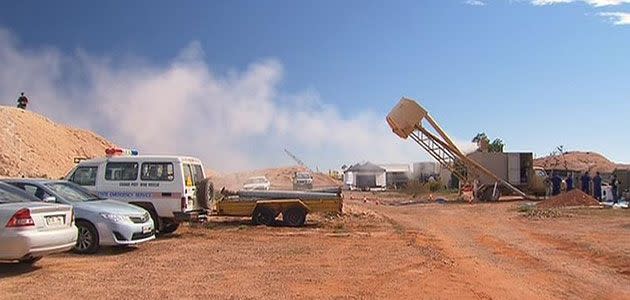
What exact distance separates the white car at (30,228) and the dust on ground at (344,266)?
0.41 meters

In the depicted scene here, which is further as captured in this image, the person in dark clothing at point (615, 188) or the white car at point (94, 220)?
the person in dark clothing at point (615, 188)

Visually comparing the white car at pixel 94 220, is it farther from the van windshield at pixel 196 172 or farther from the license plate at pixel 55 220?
the van windshield at pixel 196 172

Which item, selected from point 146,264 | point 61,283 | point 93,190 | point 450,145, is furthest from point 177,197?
point 450,145

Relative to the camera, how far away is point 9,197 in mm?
10664

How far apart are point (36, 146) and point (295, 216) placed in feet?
105

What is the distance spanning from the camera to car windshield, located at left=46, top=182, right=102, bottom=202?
42.9 ft

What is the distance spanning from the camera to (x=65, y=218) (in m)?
10.8

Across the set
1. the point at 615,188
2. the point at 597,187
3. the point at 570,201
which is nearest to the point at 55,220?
the point at 570,201

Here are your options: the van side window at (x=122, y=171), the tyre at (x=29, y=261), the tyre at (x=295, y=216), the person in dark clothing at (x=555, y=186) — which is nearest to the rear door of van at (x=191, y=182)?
the van side window at (x=122, y=171)

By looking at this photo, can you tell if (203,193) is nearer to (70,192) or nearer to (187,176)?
(187,176)

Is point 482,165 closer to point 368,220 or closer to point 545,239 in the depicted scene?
point 368,220

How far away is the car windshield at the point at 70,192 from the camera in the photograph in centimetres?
1307

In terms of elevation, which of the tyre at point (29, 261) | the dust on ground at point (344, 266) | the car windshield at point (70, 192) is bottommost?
the dust on ground at point (344, 266)

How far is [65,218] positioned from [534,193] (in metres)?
33.1
